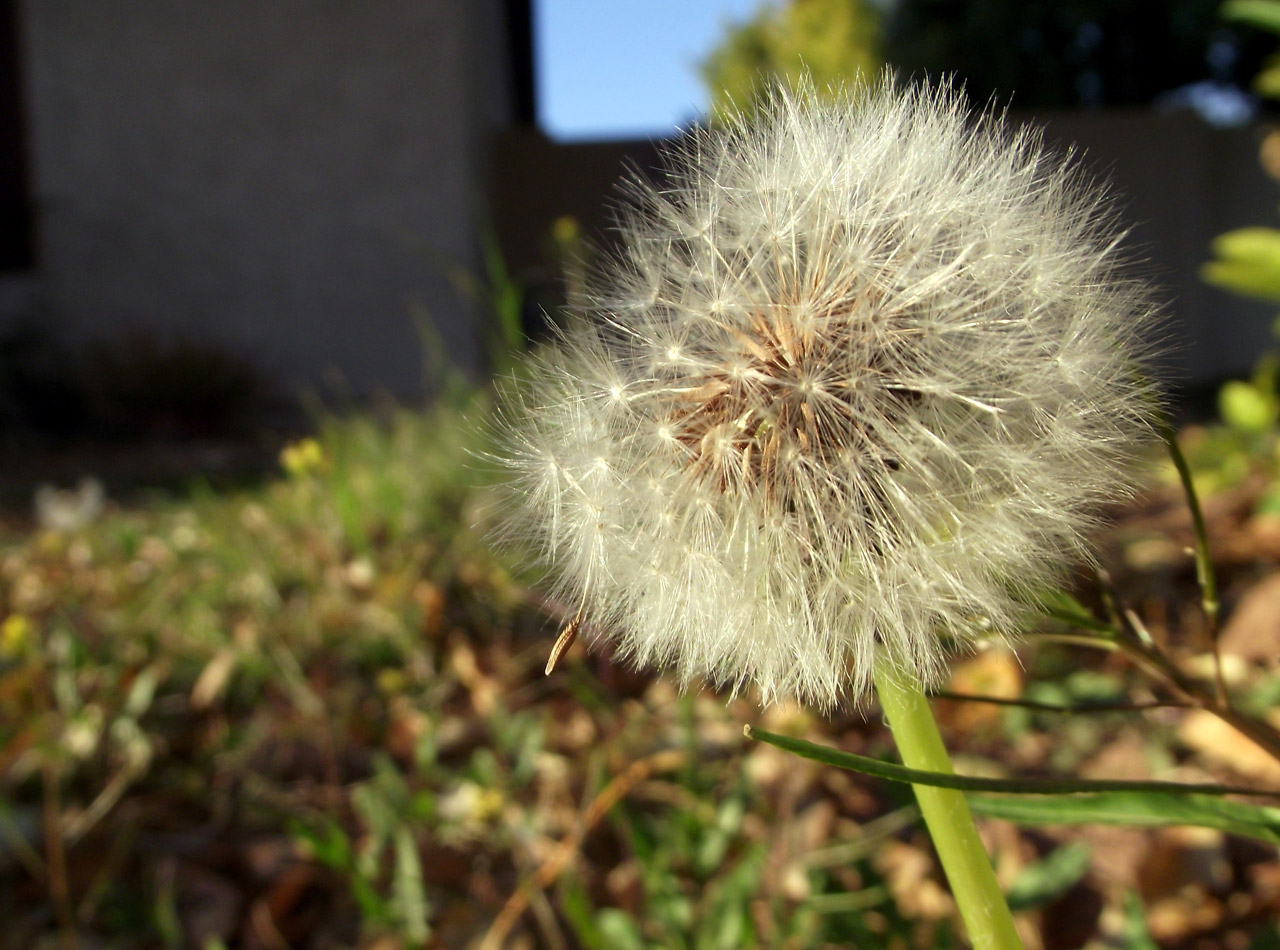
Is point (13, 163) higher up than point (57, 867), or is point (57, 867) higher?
point (13, 163)

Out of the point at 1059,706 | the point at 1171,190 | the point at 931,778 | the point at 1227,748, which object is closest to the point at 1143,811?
the point at 1059,706

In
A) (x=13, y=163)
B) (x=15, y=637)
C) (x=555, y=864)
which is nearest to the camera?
(x=555, y=864)

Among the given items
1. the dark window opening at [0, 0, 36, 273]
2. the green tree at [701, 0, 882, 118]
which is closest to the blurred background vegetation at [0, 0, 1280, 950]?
the dark window opening at [0, 0, 36, 273]

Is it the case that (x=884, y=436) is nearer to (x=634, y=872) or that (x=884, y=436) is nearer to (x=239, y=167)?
(x=634, y=872)

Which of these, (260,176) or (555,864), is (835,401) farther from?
(260,176)

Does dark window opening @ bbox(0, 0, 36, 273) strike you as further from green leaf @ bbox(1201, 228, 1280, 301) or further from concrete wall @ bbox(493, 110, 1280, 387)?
green leaf @ bbox(1201, 228, 1280, 301)

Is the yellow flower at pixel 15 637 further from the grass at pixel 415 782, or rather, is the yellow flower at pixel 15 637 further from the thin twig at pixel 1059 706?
the thin twig at pixel 1059 706
